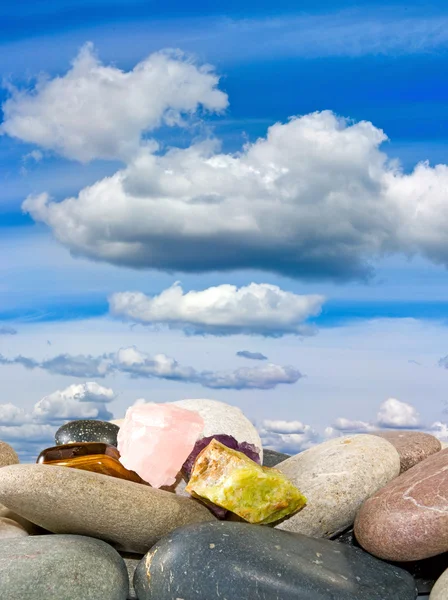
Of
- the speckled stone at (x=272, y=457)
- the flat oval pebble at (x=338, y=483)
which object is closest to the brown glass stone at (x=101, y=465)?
the flat oval pebble at (x=338, y=483)

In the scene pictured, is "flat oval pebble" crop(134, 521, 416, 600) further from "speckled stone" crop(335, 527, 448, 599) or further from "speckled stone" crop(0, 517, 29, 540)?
"speckled stone" crop(0, 517, 29, 540)

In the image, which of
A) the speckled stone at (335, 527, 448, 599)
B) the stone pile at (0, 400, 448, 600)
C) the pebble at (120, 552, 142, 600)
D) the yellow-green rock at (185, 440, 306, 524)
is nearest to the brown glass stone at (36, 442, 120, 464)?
the stone pile at (0, 400, 448, 600)

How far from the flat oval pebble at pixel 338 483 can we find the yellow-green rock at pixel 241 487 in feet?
1.33

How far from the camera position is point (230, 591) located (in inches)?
238

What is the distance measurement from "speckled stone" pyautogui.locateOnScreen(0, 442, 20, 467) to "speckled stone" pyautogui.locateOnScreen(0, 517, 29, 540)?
1.63 m

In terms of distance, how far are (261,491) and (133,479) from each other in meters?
1.49

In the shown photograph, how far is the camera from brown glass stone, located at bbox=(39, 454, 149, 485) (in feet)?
24.7

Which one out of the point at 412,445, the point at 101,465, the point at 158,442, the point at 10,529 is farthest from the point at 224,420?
the point at 10,529

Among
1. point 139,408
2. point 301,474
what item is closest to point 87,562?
point 139,408

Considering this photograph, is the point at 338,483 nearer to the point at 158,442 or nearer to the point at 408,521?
the point at 408,521

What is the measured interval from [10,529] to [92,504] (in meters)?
1.58

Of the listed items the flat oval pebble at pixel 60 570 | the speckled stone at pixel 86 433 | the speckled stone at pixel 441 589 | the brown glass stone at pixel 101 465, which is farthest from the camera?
the speckled stone at pixel 86 433

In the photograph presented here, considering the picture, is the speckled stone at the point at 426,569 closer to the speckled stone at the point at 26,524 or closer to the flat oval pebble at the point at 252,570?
the flat oval pebble at the point at 252,570

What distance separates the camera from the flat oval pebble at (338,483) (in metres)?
7.44
